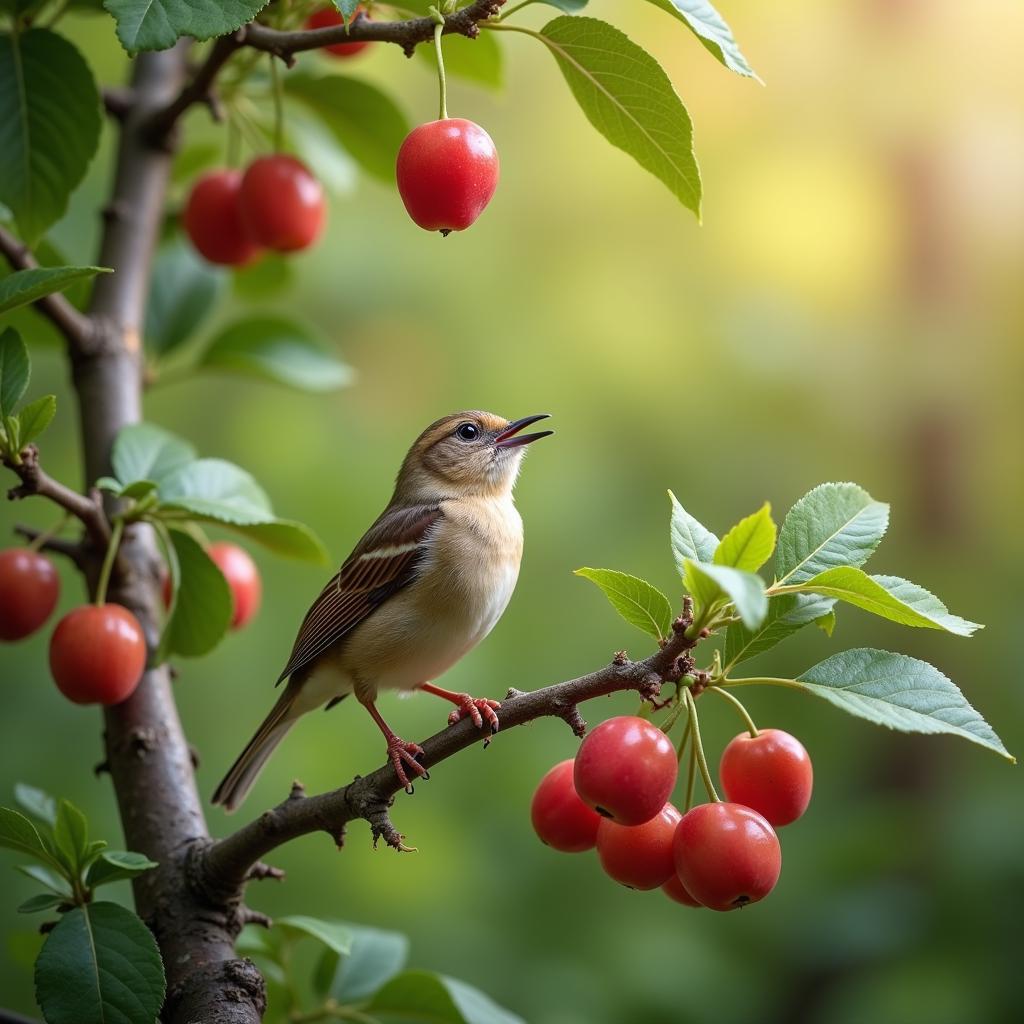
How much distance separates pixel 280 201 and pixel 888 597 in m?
1.94

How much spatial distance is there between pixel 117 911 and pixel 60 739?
8.85 feet

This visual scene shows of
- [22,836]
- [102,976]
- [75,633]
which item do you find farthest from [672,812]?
[75,633]

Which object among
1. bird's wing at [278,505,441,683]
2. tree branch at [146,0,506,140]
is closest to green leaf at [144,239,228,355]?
tree branch at [146,0,506,140]

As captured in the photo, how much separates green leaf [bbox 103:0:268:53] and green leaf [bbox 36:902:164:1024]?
1.57 m

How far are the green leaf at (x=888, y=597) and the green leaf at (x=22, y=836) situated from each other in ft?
4.76

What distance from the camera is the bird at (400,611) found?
314cm

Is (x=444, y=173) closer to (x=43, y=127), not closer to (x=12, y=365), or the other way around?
(x=12, y=365)

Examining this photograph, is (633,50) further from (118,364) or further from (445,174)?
(118,364)

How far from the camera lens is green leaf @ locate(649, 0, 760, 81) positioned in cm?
197

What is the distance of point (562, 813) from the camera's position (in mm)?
2100

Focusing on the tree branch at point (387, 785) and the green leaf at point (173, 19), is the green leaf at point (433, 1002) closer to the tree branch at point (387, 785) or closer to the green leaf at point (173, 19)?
the tree branch at point (387, 785)

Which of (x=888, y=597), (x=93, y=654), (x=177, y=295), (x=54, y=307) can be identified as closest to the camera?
(x=888, y=597)


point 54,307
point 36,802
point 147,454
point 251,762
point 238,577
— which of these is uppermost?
point 54,307

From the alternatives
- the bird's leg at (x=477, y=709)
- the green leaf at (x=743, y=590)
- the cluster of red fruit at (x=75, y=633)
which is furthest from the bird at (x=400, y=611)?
the green leaf at (x=743, y=590)
